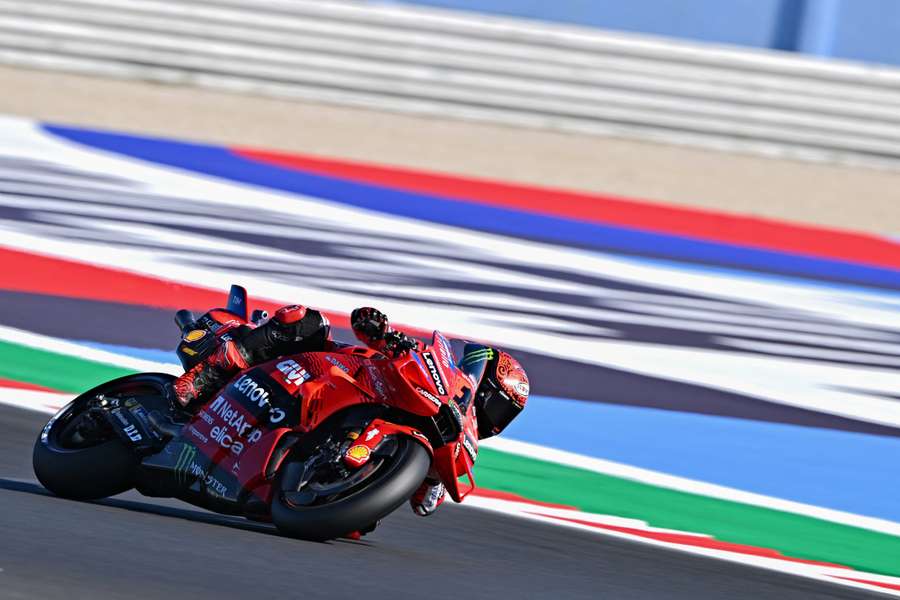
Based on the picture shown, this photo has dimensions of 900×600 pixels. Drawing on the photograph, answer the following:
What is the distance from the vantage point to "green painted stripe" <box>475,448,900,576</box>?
21.8 ft

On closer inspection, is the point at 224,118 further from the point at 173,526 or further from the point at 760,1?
the point at 173,526

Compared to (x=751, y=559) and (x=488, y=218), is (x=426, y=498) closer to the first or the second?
(x=751, y=559)

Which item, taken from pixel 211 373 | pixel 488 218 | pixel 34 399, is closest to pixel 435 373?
pixel 211 373

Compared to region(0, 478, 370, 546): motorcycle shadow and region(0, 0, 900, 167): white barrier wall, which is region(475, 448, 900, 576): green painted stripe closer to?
region(0, 478, 370, 546): motorcycle shadow

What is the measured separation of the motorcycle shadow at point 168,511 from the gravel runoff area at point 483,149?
321 inches

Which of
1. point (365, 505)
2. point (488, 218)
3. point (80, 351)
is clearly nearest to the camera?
point (365, 505)

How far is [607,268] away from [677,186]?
2622 millimetres

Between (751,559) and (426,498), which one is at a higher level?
(751,559)

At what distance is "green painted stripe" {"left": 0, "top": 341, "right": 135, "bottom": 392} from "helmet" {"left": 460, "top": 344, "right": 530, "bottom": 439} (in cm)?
323

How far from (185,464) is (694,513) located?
2.82m

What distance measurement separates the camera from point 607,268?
11.2 m

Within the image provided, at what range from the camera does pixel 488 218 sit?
1223 centimetres

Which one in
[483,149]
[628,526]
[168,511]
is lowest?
[168,511]

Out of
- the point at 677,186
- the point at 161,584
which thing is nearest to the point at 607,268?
the point at 677,186
